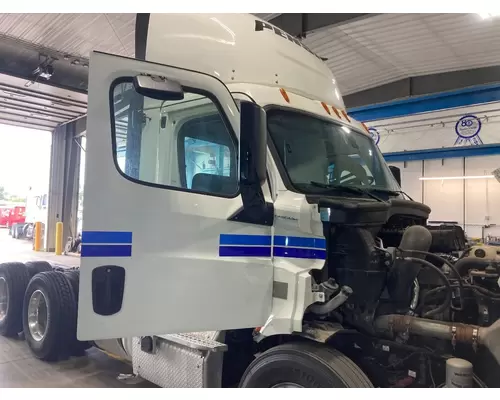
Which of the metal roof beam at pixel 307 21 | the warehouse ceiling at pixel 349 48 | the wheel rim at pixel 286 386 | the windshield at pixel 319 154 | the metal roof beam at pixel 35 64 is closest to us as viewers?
the wheel rim at pixel 286 386

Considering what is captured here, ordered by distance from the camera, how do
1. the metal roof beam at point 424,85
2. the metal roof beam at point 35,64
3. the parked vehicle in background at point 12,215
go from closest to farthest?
the metal roof beam at point 35,64 → the metal roof beam at point 424,85 → the parked vehicle in background at point 12,215

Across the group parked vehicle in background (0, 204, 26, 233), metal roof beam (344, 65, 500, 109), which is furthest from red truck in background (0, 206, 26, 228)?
metal roof beam (344, 65, 500, 109)

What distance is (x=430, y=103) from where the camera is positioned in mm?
10344

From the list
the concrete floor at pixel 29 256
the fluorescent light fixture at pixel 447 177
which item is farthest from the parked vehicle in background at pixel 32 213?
the fluorescent light fixture at pixel 447 177

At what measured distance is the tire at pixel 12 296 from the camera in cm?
532

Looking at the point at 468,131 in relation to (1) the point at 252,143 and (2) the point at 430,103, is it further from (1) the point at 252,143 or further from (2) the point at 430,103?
(1) the point at 252,143

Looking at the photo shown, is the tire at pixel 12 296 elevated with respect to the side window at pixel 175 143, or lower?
lower

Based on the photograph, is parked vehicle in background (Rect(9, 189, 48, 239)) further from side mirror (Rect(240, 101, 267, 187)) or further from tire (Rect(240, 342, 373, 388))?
side mirror (Rect(240, 101, 267, 187))

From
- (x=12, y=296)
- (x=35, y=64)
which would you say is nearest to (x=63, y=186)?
(x=35, y=64)

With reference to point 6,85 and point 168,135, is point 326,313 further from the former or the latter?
point 6,85

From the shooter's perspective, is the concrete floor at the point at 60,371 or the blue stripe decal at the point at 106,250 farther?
the concrete floor at the point at 60,371

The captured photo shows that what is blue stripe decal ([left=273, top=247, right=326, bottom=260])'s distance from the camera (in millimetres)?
2549

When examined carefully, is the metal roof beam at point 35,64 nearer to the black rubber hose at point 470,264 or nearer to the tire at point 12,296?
the tire at point 12,296

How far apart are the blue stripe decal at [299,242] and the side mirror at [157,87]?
102 centimetres
